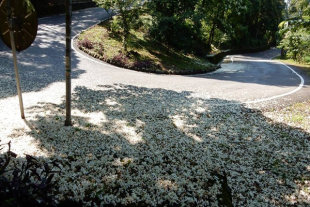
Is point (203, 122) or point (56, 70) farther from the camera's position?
point (56, 70)

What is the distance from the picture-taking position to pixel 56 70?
13.4 meters

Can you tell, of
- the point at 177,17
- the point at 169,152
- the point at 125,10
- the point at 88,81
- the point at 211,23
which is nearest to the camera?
the point at 169,152

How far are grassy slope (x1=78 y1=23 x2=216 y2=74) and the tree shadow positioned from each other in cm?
852

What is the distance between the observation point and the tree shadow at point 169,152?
515 cm

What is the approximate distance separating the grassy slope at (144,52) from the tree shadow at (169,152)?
852cm

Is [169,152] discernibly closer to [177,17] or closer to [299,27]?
[299,27]

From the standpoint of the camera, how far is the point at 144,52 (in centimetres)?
2014

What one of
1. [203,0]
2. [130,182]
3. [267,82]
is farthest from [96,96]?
[203,0]

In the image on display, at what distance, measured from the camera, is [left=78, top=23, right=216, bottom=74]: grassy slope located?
18.1 meters

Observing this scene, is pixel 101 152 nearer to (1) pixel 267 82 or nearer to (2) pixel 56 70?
(2) pixel 56 70

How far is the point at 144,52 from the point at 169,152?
1481 centimetres

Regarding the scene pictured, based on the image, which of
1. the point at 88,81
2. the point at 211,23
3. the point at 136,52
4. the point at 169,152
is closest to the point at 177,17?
the point at 136,52

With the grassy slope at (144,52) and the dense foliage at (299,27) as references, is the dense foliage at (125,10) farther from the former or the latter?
the dense foliage at (299,27)

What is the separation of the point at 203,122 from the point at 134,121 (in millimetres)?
2656
